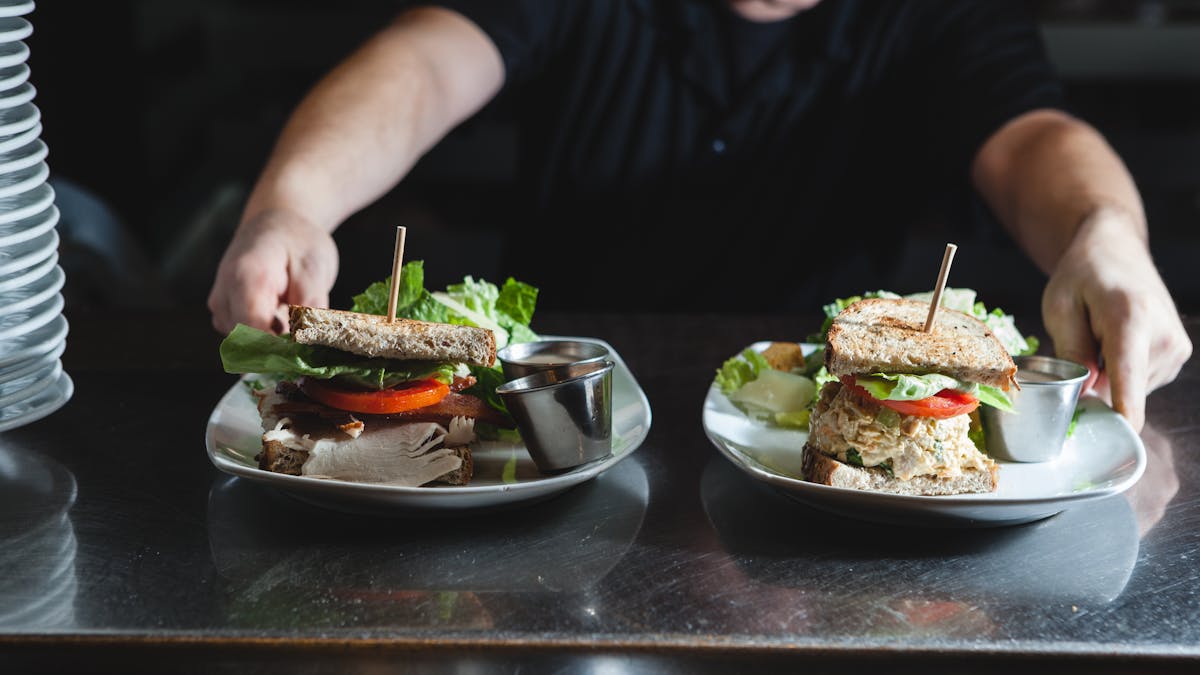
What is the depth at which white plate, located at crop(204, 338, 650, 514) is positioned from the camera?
138 centimetres

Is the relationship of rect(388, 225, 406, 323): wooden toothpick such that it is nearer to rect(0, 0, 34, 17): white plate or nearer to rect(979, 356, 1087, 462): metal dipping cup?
rect(0, 0, 34, 17): white plate

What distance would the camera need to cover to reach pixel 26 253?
5.30 feet

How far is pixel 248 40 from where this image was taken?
5250 mm

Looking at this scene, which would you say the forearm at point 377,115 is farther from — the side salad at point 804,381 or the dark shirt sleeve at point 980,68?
the dark shirt sleeve at point 980,68

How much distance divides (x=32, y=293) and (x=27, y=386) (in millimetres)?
174

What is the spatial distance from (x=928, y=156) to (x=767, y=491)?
1.70 meters

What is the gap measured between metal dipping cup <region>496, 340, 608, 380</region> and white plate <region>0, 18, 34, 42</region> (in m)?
0.85

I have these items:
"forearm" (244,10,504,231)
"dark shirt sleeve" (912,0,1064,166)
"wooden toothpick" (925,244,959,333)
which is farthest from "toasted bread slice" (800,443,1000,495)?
"dark shirt sleeve" (912,0,1064,166)

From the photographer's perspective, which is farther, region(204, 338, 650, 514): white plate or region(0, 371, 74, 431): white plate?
region(0, 371, 74, 431): white plate

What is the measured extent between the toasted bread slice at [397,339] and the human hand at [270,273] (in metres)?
0.32

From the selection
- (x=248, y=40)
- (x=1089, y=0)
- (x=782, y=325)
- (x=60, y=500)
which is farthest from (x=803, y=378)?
(x=248, y=40)

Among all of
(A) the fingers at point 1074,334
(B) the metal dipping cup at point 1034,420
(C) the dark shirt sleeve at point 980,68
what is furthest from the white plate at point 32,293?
(C) the dark shirt sleeve at point 980,68

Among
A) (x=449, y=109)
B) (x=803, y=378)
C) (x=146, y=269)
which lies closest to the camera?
(x=803, y=378)

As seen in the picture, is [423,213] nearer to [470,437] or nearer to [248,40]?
[248,40]
